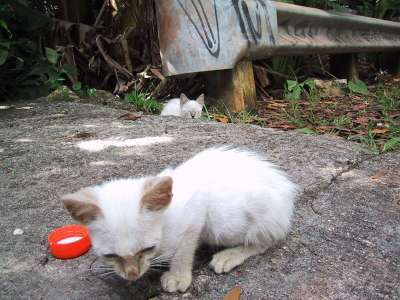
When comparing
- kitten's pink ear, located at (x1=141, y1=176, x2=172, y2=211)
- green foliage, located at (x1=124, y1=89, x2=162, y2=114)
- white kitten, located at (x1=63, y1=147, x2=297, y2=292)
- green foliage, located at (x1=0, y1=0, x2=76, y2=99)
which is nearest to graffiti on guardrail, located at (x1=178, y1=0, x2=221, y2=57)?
green foliage, located at (x1=124, y1=89, x2=162, y2=114)

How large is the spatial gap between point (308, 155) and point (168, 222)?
1.64 metres

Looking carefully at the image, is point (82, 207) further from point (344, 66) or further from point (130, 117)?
point (344, 66)

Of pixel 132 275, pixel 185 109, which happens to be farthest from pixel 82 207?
pixel 185 109

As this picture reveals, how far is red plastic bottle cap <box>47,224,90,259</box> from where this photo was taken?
194 cm

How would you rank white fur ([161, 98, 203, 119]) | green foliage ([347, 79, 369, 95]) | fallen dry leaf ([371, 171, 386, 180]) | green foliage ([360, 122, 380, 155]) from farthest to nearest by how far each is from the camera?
green foliage ([347, 79, 369, 95]), white fur ([161, 98, 203, 119]), green foliage ([360, 122, 380, 155]), fallen dry leaf ([371, 171, 386, 180])

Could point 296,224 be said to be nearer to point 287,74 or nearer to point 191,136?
point 191,136

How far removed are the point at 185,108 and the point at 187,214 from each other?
379 centimetres

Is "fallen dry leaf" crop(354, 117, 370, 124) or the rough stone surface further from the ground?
the rough stone surface

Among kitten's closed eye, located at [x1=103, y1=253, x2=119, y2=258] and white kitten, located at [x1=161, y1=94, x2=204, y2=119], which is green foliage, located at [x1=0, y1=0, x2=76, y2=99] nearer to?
white kitten, located at [x1=161, y1=94, x2=204, y2=119]

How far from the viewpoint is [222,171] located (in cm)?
207

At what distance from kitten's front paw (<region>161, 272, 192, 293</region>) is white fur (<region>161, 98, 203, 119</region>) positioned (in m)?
3.60

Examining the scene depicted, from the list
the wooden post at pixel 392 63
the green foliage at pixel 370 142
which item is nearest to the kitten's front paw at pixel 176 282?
the green foliage at pixel 370 142

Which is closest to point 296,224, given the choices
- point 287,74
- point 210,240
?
A: point 210,240

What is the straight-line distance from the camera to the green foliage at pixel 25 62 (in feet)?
19.5
